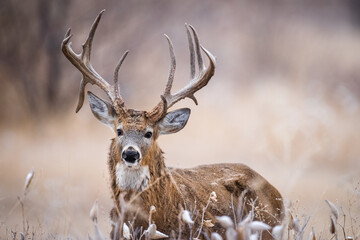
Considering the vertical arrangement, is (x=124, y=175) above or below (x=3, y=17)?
below

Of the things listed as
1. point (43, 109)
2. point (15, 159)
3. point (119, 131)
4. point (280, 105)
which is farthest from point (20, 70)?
point (119, 131)

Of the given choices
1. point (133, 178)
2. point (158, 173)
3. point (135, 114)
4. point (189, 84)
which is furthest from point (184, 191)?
point (189, 84)

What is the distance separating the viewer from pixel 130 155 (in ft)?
17.6

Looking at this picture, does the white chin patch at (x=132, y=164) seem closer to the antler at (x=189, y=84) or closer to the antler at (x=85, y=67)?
the antler at (x=189, y=84)

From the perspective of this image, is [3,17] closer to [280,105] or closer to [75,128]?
[75,128]

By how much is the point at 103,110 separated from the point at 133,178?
950 millimetres

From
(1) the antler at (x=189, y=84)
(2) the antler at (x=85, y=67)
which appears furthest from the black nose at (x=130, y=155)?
(2) the antler at (x=85, y=67)

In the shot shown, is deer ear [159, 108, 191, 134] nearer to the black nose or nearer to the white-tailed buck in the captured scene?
the white-tailed buck

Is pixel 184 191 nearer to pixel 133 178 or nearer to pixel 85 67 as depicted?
pixel 133 178

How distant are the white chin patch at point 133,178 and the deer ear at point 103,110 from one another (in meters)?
0.68

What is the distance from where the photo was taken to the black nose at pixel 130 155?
5344 millimetres

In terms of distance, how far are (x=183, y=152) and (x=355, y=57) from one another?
22.2 ft

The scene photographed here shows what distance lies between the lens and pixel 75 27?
18078 millimetres

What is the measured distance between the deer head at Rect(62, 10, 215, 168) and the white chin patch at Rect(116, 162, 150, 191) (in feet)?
0.17
